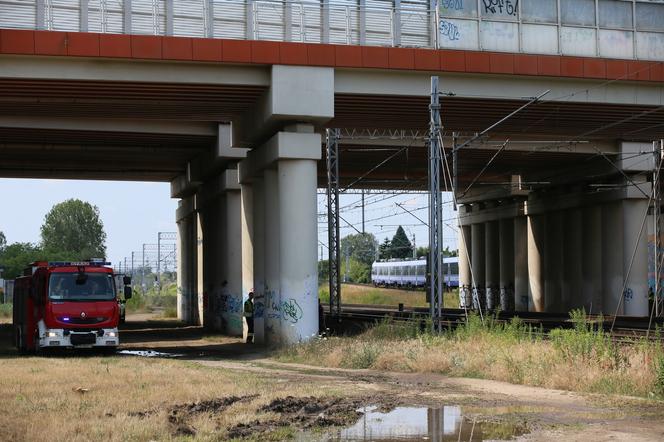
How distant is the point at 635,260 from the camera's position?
42.9 meters

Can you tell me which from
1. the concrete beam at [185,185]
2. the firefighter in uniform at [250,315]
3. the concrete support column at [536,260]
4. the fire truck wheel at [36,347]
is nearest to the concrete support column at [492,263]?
the concrete support column at [536,260]

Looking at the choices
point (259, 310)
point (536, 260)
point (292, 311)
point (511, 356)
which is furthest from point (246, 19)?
point (536, 260)

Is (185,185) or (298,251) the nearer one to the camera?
(298,251)

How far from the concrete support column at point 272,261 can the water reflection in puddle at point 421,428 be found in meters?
16.2

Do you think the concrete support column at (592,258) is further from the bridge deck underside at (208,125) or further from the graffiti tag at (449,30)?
the graffiti tag at (449,30)

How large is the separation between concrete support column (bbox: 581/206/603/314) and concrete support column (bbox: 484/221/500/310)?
14.6 metres

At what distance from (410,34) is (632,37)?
781cm

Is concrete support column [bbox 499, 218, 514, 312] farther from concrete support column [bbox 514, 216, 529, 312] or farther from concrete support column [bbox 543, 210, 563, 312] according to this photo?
concrete support column [bbox 543, 210, 563, 312]

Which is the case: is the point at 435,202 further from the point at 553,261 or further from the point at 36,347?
the point at 553,261

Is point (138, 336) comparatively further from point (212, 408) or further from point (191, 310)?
point (212, 408)

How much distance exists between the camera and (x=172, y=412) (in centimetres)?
1412

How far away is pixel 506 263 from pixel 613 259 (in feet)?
63.0

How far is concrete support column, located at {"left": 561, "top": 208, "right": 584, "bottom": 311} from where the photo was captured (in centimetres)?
5044

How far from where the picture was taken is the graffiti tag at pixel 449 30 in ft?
101
